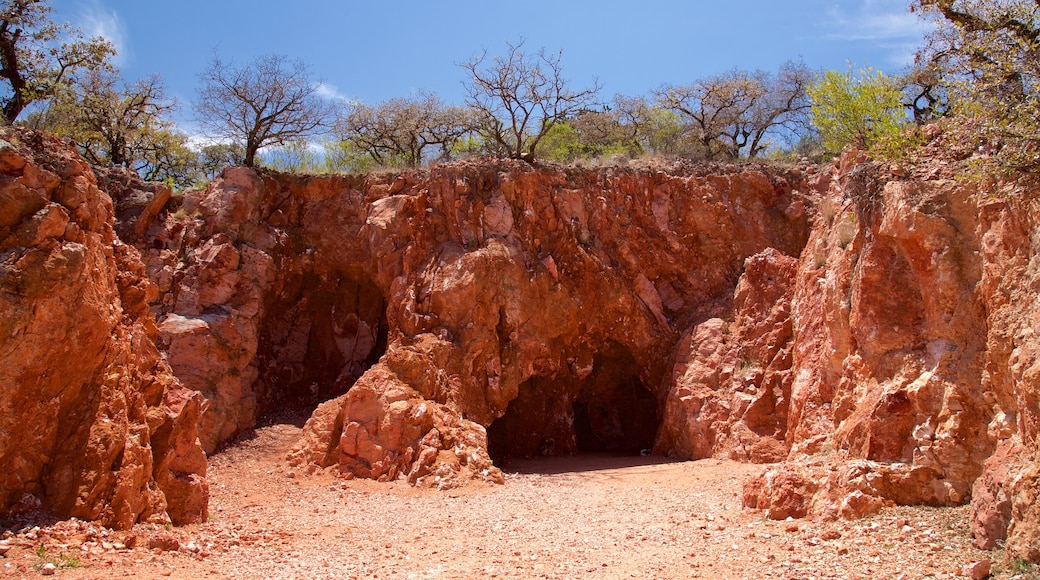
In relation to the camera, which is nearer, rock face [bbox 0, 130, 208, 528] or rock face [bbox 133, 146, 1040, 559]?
rock face [bbox 0, 130, 208, 528]

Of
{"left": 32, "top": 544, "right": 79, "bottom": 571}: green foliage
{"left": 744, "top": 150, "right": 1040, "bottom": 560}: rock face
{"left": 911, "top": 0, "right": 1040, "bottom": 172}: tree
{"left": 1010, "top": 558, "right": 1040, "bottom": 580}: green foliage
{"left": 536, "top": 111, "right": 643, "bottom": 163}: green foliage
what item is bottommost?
{"left": 32, "top": 544, "right": 79, "bottom": 571}: green foliage

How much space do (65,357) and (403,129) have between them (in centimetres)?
1915

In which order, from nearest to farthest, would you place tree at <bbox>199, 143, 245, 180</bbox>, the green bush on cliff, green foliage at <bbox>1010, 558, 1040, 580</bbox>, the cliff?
green foliage at <bbox>1010, 558, 1040, 580</bbox> < the cliff < the green bush on cliff < tree at <bbox>199, 143, 245, 180</bbox>

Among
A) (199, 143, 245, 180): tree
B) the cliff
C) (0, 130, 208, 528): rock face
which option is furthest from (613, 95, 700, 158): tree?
(0, 130, 208, 528): rock face

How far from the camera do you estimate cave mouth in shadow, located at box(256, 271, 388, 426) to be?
64.9 feet

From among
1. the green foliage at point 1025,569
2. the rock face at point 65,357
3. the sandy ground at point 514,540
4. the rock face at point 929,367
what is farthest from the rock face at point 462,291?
the green foliage at point 1025,569

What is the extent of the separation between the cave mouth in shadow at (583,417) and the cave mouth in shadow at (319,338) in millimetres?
4474

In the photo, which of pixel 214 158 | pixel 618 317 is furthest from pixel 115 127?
pixel 618 317

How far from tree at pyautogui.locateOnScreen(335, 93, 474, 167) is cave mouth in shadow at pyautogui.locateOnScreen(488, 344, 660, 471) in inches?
397

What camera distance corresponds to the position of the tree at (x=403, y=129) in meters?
25.5

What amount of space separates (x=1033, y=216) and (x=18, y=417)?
32.8ft

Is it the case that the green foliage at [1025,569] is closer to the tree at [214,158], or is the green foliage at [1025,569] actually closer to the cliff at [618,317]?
the cliff at [618,317]

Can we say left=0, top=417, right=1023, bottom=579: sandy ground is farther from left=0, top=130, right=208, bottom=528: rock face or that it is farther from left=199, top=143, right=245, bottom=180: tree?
left=199, top=143, right=245, bottom=180: tree

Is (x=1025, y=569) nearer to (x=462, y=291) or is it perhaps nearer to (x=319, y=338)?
(x=462, y=291)
